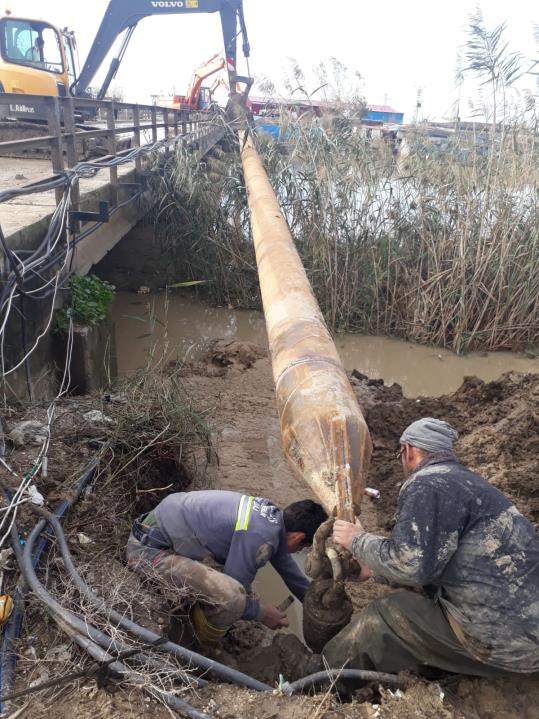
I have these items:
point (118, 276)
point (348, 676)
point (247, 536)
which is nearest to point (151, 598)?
point (247, 536)

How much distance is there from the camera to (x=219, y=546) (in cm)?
318

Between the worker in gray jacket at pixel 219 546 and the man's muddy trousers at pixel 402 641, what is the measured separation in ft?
1.55

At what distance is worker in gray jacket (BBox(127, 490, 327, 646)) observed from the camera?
9.86ft

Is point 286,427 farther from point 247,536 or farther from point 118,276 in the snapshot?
point 118,276

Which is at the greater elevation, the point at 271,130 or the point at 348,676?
the point at 271,130

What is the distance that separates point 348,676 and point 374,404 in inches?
151

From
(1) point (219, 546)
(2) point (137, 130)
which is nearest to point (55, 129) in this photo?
(2) point (137, 130)

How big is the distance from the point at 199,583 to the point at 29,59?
1079cm

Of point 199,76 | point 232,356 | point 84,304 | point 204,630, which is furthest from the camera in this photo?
point 199,76

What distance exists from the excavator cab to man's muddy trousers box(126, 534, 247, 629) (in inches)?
361

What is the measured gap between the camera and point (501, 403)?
5551 mm

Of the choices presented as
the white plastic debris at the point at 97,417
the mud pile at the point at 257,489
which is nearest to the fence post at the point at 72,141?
the mud pile at the point at 257,489

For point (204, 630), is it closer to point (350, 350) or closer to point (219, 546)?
point (219, 546)

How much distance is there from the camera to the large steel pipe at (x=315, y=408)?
2.46 m
